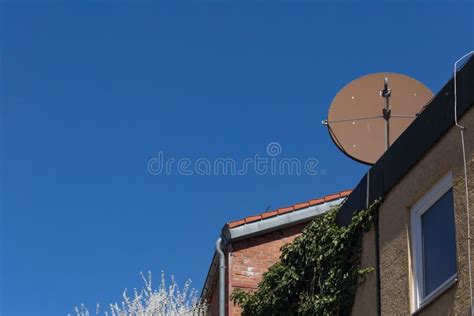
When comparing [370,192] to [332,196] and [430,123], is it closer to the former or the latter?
[430,123]

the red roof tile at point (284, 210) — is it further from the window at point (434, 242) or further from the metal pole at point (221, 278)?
the window at point (434, 242)

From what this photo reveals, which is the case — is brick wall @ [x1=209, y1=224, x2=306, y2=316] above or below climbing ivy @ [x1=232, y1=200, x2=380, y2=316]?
above

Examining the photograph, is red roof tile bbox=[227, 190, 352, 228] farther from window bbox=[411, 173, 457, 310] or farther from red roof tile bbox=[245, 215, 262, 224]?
window bbox=[411, 173, 457, 310]

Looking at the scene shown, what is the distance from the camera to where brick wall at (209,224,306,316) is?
16.1m

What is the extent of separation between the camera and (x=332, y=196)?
Result: 1670 centimetres

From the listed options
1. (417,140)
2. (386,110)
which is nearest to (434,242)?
(417,140)

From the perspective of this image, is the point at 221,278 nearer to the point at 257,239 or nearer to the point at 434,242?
the point at 257,239

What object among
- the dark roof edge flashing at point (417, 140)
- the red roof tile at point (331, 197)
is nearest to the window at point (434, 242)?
the dark roof edge flashing at point (417, 140)

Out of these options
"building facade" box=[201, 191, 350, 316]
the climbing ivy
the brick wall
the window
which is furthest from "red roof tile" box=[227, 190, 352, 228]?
the window

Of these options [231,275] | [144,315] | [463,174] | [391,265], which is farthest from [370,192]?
[144,315]

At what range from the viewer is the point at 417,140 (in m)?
9.62

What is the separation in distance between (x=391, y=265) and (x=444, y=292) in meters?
1.46

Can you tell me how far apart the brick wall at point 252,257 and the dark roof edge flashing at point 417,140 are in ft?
15.4

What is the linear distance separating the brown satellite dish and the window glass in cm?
349
